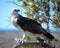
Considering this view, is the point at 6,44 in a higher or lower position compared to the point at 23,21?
lower

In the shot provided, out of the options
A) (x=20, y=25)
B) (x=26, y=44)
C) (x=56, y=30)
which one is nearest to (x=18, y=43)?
(x=26, y=44)

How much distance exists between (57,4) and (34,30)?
4.21 feet

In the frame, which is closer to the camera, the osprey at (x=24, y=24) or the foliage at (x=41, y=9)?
the osprey at (x=24, y=24)

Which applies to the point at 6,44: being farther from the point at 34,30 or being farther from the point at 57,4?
the point at 57,4

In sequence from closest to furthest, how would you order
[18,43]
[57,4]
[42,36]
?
[18,43] < [42,36] < [57,4]

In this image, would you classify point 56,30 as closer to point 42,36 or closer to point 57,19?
point 57,19

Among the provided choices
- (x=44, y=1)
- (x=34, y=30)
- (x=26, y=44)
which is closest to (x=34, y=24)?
(x=34, y=30)

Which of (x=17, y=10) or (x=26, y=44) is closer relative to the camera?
(x=26, y=44)

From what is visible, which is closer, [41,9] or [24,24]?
[24,24]

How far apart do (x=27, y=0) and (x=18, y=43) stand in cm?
223

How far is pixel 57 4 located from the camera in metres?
8.93

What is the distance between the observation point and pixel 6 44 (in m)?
8.11

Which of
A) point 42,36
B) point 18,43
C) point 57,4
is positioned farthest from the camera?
point 57,4

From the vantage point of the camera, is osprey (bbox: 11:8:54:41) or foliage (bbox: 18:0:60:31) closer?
osprey (bbox: 11:8:54:41)
